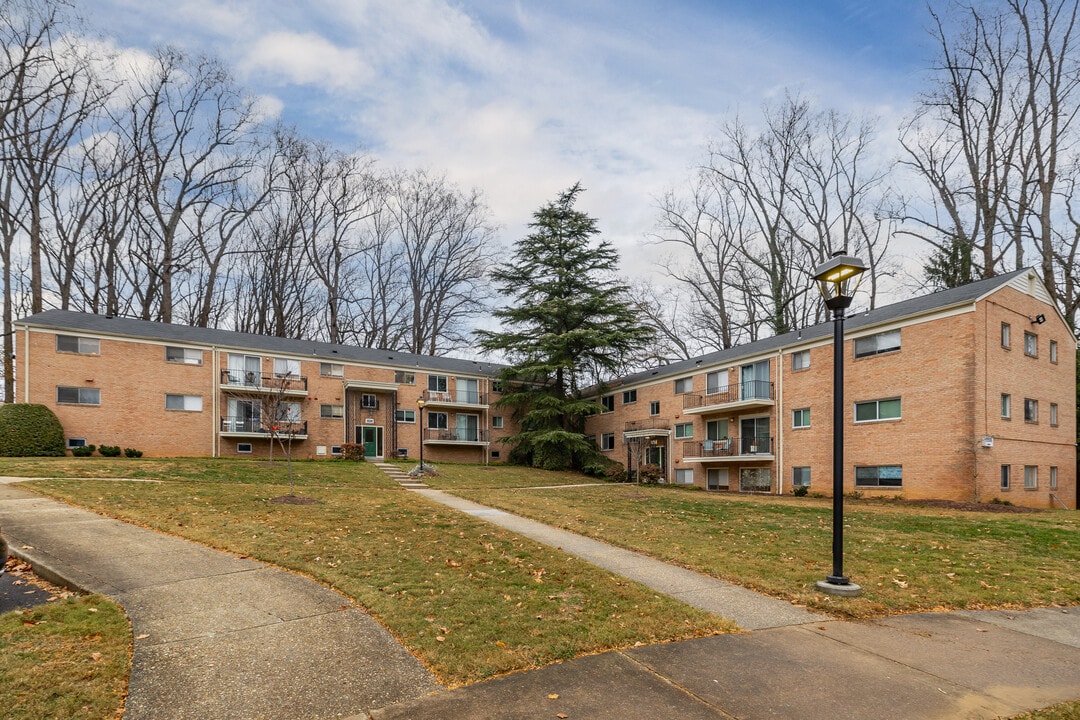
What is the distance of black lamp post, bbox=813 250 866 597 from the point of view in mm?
6863

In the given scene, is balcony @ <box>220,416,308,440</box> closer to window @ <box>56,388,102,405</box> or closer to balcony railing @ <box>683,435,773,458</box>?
window @ <box>56,388,102,405</box>

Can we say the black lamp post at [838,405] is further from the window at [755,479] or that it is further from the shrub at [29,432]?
the shrub at [29,432]

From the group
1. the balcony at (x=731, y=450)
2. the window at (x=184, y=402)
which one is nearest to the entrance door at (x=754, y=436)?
the balcony at (x=731, y=450)

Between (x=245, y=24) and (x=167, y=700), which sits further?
(x=245, y=24)

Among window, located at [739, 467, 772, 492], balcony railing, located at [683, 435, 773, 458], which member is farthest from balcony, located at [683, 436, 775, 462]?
window, located at [739, 467, 772, 492]

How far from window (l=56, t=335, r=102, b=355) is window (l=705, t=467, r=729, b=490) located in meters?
28.7

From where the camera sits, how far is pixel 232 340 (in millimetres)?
29797

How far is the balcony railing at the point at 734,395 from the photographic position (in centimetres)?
2653

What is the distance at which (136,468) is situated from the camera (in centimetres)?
1977

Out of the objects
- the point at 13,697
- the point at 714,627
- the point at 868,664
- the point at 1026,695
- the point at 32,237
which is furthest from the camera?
the point at 32,237

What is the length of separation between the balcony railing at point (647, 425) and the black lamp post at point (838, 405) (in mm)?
25147

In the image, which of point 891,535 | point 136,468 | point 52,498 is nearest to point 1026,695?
point 891,535

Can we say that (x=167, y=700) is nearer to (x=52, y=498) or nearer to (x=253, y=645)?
(x=253, y=645)

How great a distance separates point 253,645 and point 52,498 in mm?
10564
